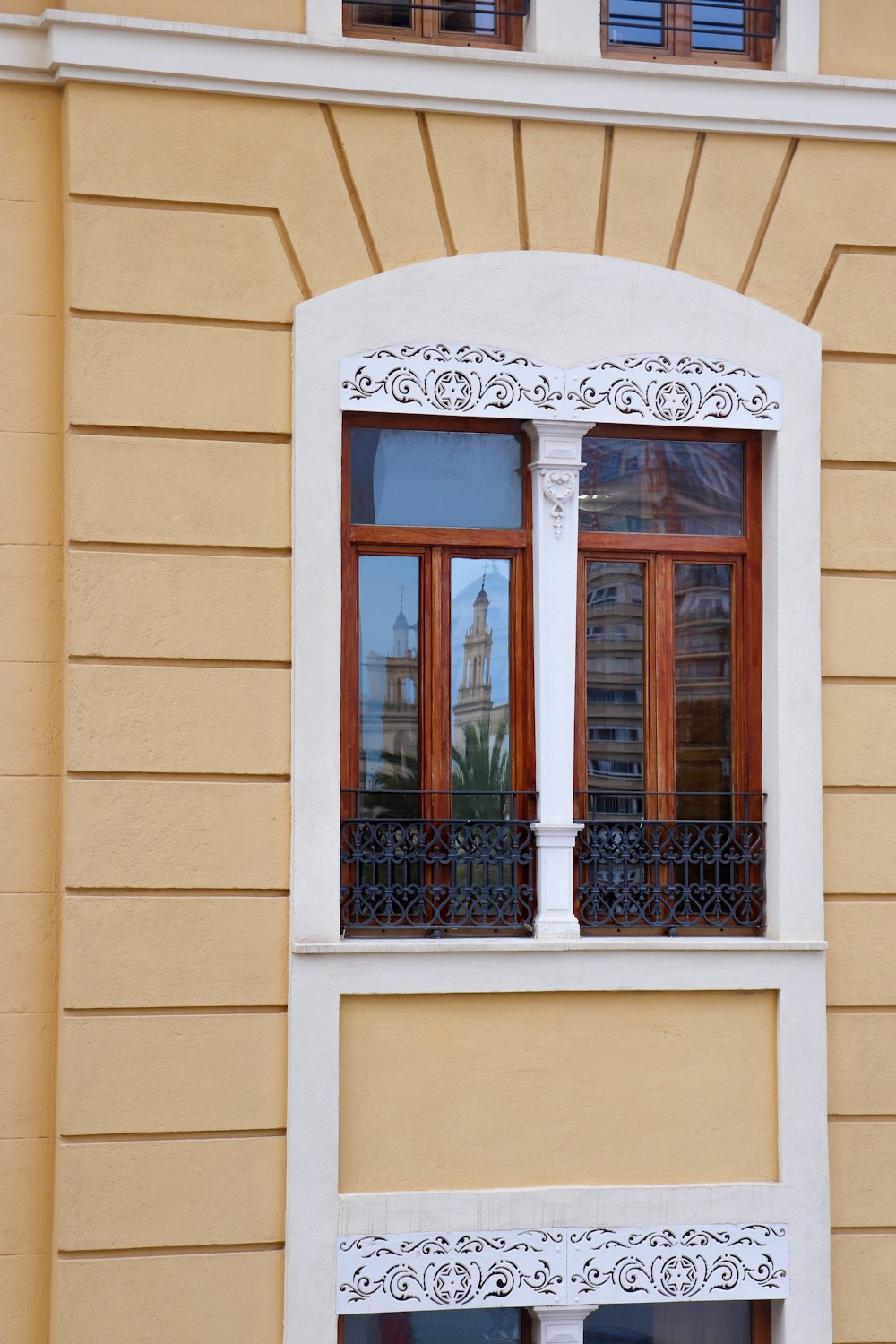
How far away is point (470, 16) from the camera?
7.39 metres

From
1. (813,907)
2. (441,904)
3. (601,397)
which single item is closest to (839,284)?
(601,397)

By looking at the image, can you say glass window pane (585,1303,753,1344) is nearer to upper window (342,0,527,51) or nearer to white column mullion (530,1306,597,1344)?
white column mullion (530,1306,597,1344)

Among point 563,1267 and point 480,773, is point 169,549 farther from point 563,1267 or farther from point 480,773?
point 563,1267

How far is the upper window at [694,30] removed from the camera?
748 cm

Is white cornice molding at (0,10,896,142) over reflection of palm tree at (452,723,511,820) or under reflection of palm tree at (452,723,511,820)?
over

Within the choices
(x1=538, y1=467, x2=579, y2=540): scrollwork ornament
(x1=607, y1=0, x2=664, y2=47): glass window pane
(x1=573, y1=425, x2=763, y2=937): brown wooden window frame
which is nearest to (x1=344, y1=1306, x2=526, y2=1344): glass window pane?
(x1=573, y1=425, x2=763, y2=937): brown wooden window frame

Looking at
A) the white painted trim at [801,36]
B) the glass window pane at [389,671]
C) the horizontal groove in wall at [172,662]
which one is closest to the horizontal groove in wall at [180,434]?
the glass window pane at [389,671]

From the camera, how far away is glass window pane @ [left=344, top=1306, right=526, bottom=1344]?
Answer: 6.97 meters

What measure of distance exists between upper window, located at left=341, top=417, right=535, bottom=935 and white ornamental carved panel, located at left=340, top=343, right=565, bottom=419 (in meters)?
0.22

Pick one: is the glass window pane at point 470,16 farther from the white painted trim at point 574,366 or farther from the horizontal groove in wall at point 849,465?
the horizontal groove in wall at point 849,465

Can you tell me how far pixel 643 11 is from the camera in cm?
753

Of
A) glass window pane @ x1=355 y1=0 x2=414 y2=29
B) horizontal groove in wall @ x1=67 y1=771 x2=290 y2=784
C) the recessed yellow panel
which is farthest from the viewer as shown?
glass window pane @ x1=355 y1=0 x2=414 y2=29

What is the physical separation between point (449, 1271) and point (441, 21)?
5958mm

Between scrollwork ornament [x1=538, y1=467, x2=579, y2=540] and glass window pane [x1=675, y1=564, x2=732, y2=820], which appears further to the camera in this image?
glass window pane [x1=675, y1=564, x2=732, y2=820]
